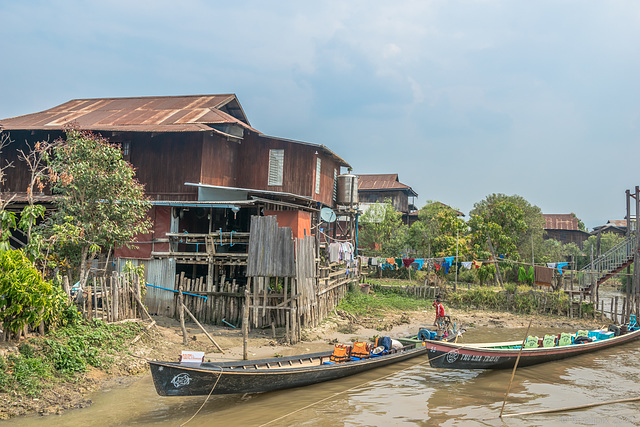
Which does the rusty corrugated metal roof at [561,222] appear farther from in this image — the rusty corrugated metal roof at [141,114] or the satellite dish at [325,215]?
the rusty corrugated metal roof at [141,114]

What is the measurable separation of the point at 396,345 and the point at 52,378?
904 cm

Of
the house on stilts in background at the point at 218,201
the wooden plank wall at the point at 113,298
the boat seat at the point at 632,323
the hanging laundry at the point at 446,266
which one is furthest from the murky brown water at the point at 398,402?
the hanging laundry at the point at 446,266

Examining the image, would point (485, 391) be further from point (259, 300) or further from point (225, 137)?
point (225, 137)

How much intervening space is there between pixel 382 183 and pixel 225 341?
3583 centimetres

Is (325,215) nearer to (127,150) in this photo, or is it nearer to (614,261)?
(127,150)

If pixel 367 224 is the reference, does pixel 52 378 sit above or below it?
below

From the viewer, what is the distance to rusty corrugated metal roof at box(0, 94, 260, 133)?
799 inches

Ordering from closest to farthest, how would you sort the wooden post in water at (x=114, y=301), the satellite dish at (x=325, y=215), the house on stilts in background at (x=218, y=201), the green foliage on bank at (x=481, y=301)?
the wooden post in water at (x=114, y=301), the house on stilts in background at (x=218, y=201), the satellite dish at (x=325, y=215), the green foliage on bank at (x=481, y=301)

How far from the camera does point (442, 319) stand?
55.6ft

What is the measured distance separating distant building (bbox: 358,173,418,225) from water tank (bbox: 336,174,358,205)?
21.3m

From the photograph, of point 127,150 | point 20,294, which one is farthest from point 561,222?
point 20,294

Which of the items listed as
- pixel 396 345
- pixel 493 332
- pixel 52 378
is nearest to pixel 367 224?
→ pixel 493 332

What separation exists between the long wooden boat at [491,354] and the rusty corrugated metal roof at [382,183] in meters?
31.7

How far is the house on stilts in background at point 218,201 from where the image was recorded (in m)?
15.8
